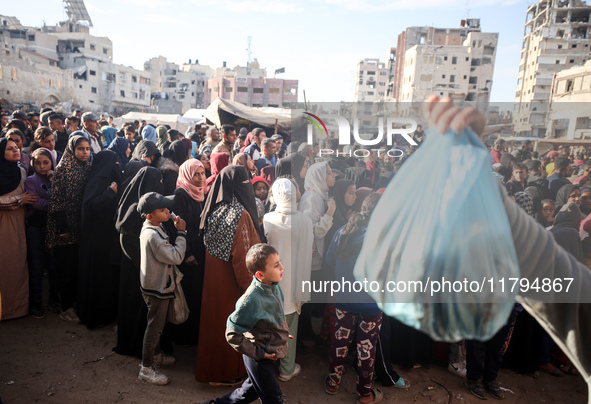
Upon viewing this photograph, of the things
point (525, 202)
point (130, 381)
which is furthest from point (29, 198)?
point (525, 202)

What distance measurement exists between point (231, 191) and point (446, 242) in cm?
165

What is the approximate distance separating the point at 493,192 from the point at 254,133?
556 cm

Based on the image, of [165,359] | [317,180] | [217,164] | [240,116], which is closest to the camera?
[317,180]

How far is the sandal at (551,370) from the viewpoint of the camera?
339cm

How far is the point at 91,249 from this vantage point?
3605 millimetres

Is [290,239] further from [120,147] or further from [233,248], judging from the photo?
[120,147]

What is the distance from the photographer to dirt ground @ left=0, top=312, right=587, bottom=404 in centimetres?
284

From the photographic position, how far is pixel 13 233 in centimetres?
360

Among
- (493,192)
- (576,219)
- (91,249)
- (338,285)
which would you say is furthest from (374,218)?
(91,249)

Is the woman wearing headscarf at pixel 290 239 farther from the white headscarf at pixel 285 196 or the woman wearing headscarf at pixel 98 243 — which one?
the woman wearing headscarf at pixel 98 243

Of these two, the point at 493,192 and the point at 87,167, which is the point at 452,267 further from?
the point at 87,167

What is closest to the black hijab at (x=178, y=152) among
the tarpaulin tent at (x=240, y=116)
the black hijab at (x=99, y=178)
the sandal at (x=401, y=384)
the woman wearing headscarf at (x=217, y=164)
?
the woman wearing headscarf at (x=217, y=164)

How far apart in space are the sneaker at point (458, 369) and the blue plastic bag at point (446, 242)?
156cm

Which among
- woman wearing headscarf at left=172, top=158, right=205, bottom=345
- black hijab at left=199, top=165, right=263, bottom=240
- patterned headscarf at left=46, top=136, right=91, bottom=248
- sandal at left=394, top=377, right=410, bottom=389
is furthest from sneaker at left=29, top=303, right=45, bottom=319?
sandal at left=394, top=377, right=410, bottom=389
